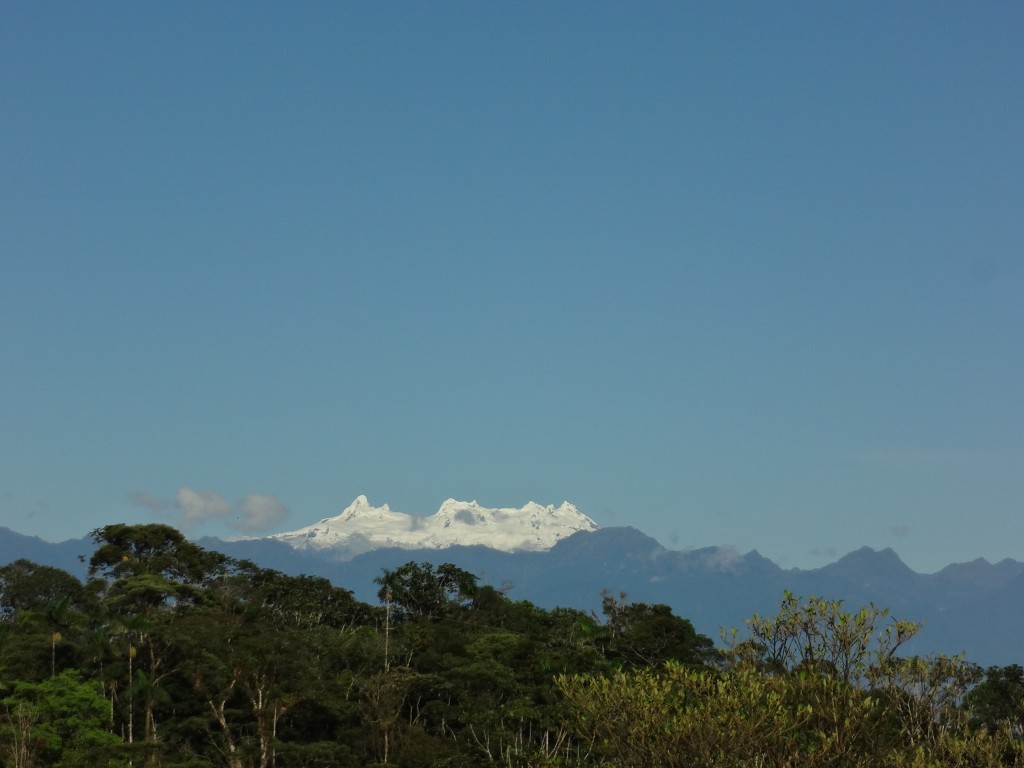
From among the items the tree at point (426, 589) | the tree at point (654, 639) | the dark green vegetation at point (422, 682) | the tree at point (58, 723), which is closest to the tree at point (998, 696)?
the dark green vegetation at point (422, 682)

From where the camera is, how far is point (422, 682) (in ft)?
290

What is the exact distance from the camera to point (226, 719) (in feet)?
272

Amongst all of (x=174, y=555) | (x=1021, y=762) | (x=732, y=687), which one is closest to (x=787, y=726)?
(x=732, y=687)

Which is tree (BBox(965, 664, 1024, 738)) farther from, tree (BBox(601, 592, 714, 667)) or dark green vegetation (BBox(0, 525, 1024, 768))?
tree (BBox(601, 592, 714, 667))

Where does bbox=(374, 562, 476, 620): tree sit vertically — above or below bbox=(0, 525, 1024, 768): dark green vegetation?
above

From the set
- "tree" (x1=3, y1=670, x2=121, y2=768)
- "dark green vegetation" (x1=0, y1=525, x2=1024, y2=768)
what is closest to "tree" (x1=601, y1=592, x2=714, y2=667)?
"dark green vegetation" (x1=0, y1=525, x2=1024, y2=768)

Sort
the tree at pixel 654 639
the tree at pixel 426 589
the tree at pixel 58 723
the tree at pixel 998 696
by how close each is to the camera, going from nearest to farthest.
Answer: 1. the tree at pixel 58 723
2. the tree at pixel 998 696
3. the tree at pixel 654 639
4. the tree at pixel 426 589

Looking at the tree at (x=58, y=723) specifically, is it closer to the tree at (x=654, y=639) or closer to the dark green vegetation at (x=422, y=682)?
the dark green vegetation at (x=422, y=682)

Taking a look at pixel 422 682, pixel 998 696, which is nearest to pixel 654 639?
pixel 422 682

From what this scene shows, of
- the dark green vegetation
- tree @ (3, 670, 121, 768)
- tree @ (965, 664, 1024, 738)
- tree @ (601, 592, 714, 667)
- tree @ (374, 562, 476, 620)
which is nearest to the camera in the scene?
the dark green vegetation

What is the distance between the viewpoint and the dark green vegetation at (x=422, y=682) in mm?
31766

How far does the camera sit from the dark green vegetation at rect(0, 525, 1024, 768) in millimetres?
31766

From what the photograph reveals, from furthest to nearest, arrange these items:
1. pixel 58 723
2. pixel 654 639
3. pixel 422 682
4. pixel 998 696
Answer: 1. pixel 654 639
2. pixel 998 696
3. pixel 422 682
4. pixel 58 723

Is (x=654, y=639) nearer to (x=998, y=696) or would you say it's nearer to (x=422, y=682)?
(x=422, y=682)
